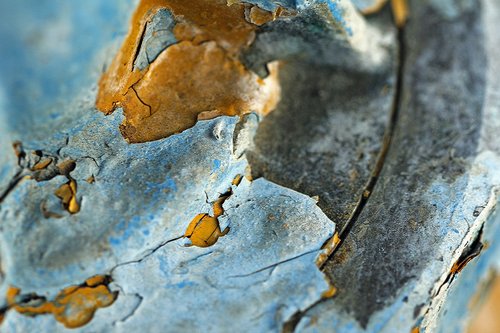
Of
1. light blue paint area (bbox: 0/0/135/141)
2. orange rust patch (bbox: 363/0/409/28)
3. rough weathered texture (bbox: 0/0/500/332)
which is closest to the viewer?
light blue paint area (bbox: 0/0/135/141)

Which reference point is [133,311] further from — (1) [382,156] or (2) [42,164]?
(1) [382,156]

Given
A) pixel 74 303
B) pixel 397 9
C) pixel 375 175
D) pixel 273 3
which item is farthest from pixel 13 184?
Result: pixel 397 9

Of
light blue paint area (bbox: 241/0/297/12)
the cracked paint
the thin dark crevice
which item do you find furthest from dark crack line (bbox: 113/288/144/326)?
Answer: light blue paint area (bbox: 241/0/297/12)

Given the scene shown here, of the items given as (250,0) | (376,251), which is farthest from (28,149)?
(376,251)

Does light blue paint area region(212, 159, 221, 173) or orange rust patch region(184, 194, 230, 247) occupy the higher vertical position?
light blue paint area region(212, 159, 221, 173)

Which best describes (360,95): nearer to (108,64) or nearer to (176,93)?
(176,93)

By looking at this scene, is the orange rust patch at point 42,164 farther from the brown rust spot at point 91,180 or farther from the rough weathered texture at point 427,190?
the rough weathered texture at point 427,190

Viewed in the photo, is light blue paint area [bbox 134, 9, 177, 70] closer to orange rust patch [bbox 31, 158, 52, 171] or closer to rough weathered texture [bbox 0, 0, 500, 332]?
rough weathered texture [bbox 0, 0, 500, 332]

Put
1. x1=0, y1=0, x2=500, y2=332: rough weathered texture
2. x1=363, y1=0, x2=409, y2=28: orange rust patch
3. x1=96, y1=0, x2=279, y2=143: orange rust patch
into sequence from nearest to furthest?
x1=0, y1=0, x2=500, y2=332: rough weathered texture < x1=96, y1=0, x2=279, y2=143: orange rust patch < x1=363, y1=0, x2=409, y2=28: orange rust patch
